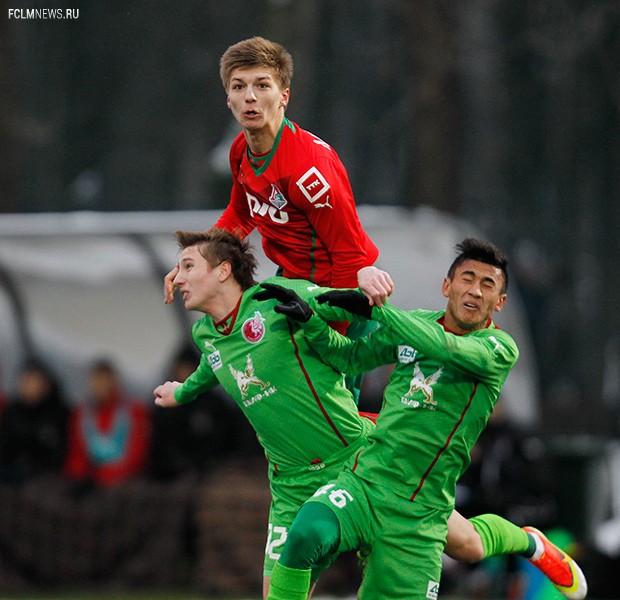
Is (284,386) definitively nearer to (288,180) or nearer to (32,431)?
(288,180)

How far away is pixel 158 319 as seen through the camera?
468 inches

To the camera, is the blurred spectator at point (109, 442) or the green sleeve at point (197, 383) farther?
the blurred spectator at point (109, 442)

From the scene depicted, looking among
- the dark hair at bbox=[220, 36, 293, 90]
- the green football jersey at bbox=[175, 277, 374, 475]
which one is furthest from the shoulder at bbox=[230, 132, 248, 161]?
the green football jersey at bbox=[175, 277, 374, 475]

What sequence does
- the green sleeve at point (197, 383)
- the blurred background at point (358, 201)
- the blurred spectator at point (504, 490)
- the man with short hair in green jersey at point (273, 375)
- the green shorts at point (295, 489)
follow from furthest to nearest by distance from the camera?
the blurred background at point (358, 201)
the blurred spectator at point (504, 490)
the green sleeve at point (197, 383)
the green shorts at point (295, 489)
the man with short hair in green jersey at point (273, 375)

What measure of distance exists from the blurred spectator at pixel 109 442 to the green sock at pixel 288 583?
17.7ft

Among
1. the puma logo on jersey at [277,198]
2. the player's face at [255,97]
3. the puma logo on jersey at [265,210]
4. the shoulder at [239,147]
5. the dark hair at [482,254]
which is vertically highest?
the player's face at [255,97]

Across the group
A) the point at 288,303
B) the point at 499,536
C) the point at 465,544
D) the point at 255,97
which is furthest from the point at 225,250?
the point at 499,536

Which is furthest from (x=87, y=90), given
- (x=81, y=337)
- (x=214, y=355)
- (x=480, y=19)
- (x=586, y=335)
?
(x=214, y=355)

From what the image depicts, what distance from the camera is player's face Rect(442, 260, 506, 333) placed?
608cm

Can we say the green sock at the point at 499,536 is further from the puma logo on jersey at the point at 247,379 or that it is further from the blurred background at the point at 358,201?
the blurred background at the point at 358,201

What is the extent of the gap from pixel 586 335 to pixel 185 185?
9.51m

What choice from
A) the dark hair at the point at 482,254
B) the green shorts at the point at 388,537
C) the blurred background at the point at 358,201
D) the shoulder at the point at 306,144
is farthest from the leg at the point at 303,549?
the blurred background at the point at 358,201

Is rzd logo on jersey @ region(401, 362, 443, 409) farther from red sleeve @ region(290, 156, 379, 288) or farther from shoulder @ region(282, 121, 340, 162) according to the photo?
shoulder @ region(282, 121, 340, 162)

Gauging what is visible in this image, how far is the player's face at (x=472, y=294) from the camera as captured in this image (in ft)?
19.9
